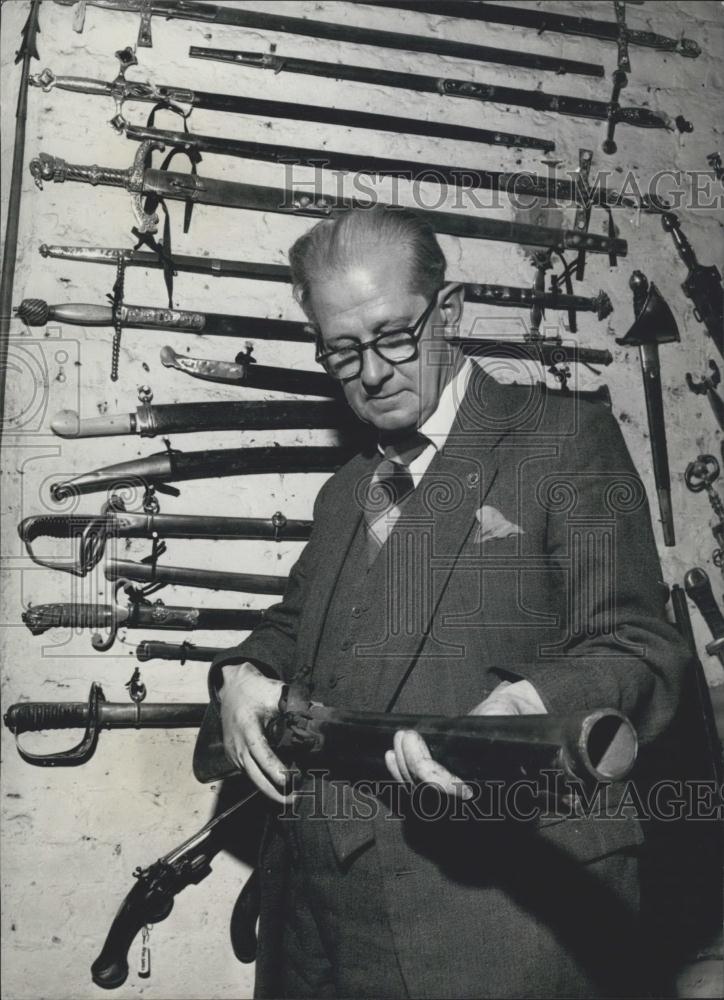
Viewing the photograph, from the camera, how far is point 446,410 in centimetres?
178

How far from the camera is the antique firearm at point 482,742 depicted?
3.34 ft

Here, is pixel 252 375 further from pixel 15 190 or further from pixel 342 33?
pixel 342 33

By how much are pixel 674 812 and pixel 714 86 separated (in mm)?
2750

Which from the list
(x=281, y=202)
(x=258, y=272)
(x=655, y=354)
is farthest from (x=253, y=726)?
(x=655, y=354)

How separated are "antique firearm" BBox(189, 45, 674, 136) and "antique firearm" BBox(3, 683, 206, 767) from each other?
83.3 inches

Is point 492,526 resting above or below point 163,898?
above

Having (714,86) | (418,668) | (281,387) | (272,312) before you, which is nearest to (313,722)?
(418,668)

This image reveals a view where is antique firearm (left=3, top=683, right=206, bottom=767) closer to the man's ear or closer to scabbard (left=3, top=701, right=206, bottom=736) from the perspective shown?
scabbard (left=3, top=701, right=206, bottom=736)

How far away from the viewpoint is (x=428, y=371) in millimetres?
1780

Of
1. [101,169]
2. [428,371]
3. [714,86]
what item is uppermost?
[714,86]

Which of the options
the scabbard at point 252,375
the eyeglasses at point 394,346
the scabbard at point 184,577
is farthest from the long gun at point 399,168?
the scabbard at point 184,577

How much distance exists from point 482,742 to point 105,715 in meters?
1.56

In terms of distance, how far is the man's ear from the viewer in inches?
73.1

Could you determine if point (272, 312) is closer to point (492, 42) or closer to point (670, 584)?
point (492, 42)
